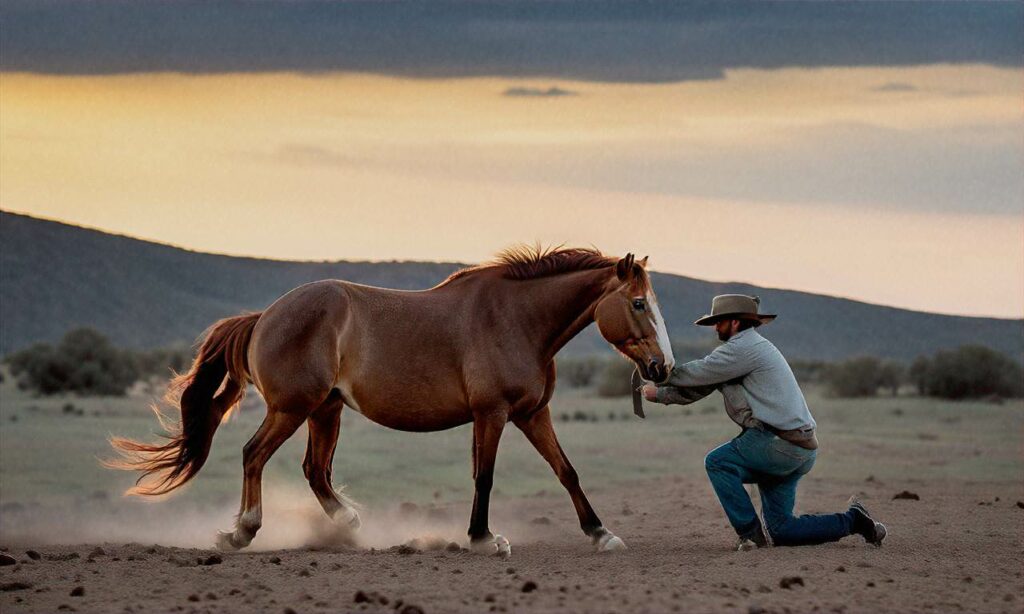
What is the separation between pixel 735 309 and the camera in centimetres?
1002

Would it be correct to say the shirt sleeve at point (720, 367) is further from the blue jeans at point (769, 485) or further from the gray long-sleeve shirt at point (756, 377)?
the blue jeans at point (769, 485)

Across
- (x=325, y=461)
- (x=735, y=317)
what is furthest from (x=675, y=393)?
(x=325, y=461)

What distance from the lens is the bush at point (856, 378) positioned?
1769 inches

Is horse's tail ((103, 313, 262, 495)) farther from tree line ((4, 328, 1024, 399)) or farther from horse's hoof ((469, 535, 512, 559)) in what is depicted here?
tree line ((4, 328, 1024, 399))

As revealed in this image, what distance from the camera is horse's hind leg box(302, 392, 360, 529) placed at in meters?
11.2

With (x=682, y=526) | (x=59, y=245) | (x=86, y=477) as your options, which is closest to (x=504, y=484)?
(x=86, y=477)

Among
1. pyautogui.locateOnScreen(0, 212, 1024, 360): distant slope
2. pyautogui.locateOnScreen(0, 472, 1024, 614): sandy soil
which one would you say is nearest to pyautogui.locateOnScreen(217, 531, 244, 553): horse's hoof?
pyautogui.locateOnScreen(0, 472, 1024, 614): sandy soil

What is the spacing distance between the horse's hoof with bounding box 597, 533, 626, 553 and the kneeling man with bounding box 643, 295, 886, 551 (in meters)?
0.93

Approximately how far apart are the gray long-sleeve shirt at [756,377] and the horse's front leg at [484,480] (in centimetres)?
134

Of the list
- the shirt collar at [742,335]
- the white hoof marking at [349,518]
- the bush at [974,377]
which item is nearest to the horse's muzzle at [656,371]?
the shirt collar at [742,335]

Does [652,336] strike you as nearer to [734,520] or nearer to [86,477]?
[734,520]

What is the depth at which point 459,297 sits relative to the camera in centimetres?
1081

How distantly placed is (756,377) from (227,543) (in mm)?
4360

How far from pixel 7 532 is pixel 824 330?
271 ft
